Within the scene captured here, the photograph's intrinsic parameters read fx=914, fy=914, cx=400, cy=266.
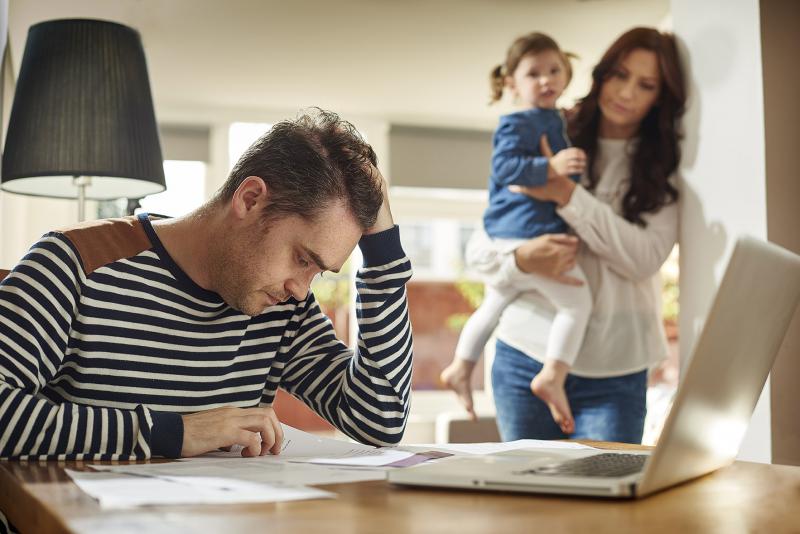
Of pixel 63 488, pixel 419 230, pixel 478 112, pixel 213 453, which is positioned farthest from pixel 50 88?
pixel 419 230

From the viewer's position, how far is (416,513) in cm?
70

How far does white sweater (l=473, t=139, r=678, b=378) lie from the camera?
7.17ft

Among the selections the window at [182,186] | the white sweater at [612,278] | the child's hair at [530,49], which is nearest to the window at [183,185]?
the window at [182,186]

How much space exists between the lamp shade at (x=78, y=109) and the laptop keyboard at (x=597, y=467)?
1780mm

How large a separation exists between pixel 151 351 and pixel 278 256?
0.22 metres

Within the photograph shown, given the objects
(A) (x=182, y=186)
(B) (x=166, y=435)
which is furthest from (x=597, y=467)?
(A) (x=182, y=186)

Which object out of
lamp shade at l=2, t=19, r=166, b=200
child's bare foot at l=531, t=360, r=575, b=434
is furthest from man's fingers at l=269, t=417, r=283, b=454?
lamp shade at l=2, t=19, r=166, b=200

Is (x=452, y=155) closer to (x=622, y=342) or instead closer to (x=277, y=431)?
(x=622, y=342)

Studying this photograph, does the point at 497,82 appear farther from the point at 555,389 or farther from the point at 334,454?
the point at 334,454

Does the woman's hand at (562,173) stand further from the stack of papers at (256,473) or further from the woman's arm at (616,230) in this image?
the stack of papers at (256,473)

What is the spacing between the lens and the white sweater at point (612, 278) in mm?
2186

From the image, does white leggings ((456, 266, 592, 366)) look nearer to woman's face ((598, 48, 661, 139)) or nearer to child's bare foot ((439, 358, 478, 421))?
child's bare foot ((439, 358, 478, 421))

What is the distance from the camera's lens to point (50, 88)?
2381 millimetres

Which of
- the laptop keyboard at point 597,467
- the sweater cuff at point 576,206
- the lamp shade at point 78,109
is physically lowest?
the laptop keyboard at point 597,467
